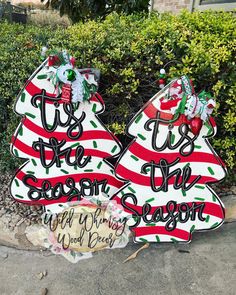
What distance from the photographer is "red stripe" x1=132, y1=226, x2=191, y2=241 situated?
237 centimetres

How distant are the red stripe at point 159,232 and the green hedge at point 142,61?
72cm

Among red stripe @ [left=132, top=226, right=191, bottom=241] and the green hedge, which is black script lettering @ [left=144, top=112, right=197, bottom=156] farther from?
red stripe @ [left=132, top=226, right=191, bottom=241]

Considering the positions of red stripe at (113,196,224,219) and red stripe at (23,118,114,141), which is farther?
red stripe at (113,196,224,219)

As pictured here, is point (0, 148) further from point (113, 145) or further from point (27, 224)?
point (113, 145)

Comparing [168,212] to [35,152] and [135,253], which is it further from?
[35,152]

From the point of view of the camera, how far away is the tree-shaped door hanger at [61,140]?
6.78 ft

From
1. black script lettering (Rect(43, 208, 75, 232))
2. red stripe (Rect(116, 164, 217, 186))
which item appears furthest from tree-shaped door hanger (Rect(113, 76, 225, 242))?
black script lettering (Rect(43, 208, 75, 232))

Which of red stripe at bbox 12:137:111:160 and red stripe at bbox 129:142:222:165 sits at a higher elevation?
red stripe at bbox 129:142:222:165

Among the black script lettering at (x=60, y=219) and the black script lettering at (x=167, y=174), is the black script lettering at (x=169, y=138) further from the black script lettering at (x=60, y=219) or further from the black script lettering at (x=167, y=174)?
the black script lettering at (x=60, y=219)

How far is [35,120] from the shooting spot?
7.14 ft

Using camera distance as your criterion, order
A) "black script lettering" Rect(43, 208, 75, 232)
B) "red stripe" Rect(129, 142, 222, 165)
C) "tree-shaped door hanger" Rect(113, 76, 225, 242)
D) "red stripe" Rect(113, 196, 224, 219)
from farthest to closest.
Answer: "black script lettering" Rect(43, 208, 75, 232)
"red stripe" Rect(113, 196, 224, 219)
"red stripe" Rect(129, 142, 222, 165)
"tree-shaped door hanger" Rect(113, 76, 225, 242)

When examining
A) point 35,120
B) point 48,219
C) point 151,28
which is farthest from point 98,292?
point 151,28

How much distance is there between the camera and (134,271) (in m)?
2.22

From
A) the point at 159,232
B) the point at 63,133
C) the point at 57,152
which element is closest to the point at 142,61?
the point at 63,133
